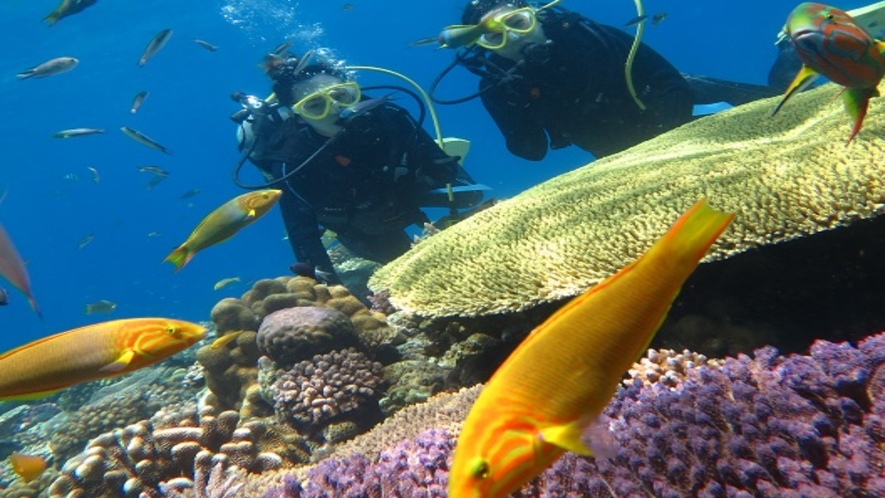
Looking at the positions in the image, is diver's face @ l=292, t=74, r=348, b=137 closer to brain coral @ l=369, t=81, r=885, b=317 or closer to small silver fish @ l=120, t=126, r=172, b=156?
small silver fish @ l=120, t=126, r=172, b=156

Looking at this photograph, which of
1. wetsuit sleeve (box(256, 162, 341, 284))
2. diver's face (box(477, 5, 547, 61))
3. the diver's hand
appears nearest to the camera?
diver's face (box(477, 5, 547, 61))

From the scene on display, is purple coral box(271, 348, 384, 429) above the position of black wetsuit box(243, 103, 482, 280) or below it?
below

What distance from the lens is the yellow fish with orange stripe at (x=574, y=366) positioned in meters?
0.92

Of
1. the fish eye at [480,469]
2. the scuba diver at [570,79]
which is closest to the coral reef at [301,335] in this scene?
the scuba diver at [570,79]

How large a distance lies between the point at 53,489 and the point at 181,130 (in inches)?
3709

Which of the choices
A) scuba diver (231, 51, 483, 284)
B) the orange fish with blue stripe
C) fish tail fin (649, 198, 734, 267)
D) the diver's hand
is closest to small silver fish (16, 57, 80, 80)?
scuba diver (231, 51, 483, 284)

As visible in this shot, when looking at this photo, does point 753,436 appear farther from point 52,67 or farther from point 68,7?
point 52,67

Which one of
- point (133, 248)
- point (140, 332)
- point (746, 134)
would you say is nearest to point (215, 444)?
point (140, 332)

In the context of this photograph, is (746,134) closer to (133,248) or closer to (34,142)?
(34,142)

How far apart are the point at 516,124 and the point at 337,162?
2717 millimetres

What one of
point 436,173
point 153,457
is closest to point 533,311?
point 153,457

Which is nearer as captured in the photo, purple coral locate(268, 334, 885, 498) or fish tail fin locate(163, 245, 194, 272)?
purple coral locate(268, 334, 885, 498)

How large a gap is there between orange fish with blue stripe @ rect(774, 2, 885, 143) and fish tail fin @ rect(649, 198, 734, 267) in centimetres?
187

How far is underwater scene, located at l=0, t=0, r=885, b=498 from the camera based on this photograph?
1492 mm
